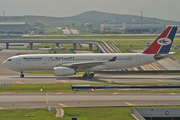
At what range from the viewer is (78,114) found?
3228 cm

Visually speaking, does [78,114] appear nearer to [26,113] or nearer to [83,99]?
[26,113]

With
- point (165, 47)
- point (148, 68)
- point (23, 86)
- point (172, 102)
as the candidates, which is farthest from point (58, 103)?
point (148, 68)

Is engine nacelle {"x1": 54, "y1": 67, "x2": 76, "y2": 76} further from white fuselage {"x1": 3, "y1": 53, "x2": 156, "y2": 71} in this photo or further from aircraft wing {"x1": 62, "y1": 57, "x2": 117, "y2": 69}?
white fuselage {"x1": 3, "y1": 53, "x2": 156, "y2": 71}

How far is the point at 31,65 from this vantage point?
186 ft

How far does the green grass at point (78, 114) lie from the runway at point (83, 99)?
1.91 metres

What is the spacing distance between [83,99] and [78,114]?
6810 millimetres

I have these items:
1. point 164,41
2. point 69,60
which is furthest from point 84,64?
point 164,41

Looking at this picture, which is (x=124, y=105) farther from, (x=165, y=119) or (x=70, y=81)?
(x=70, y=81)

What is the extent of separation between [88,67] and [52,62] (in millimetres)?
7538

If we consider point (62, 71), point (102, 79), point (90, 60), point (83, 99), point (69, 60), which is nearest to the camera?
point (83, 99)

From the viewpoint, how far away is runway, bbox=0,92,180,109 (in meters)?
36.5

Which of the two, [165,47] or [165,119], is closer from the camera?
[165,119]

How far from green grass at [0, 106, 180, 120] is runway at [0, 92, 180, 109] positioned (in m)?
1.91

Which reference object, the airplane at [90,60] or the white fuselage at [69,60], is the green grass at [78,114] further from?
the white fuselage at [69,60]
